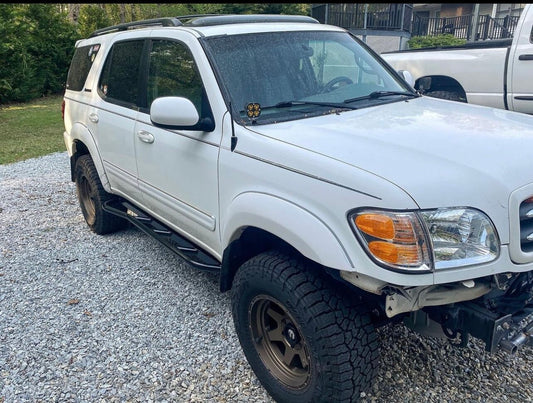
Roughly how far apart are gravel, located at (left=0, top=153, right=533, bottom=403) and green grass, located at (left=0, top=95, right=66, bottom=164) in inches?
220

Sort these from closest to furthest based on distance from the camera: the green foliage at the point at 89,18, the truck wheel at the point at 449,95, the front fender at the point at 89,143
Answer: the front fender at the point at 89,143 → the truck wheel at the point at 449,95 → the green foliage at the point at 89,18

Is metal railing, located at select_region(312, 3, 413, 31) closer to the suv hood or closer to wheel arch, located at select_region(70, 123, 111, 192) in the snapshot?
wheel arch, located at select_region(70, 123, 111, 192)

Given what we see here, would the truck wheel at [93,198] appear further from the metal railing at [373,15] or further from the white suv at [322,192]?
the metal railing at [373,15]

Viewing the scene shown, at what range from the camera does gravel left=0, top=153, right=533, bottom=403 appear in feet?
9.27

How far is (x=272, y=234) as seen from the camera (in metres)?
2.56

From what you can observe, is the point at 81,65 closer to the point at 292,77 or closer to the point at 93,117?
the point at 93,117

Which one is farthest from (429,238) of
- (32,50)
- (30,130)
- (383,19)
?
(383,19)

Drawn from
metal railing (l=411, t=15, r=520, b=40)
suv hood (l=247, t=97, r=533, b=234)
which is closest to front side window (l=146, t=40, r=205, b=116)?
suv hood (l=247, t=97, r=533, b=234)

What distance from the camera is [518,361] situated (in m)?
2.99

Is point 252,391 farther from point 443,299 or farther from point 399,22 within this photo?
point 399,22

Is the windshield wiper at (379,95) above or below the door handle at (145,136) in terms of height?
above

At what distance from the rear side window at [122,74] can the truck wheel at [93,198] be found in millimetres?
854

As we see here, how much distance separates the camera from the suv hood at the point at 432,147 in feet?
6.77

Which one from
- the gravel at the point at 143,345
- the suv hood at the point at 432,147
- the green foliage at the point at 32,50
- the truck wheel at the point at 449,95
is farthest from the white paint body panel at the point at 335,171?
the green foliage at the point at 32,50
